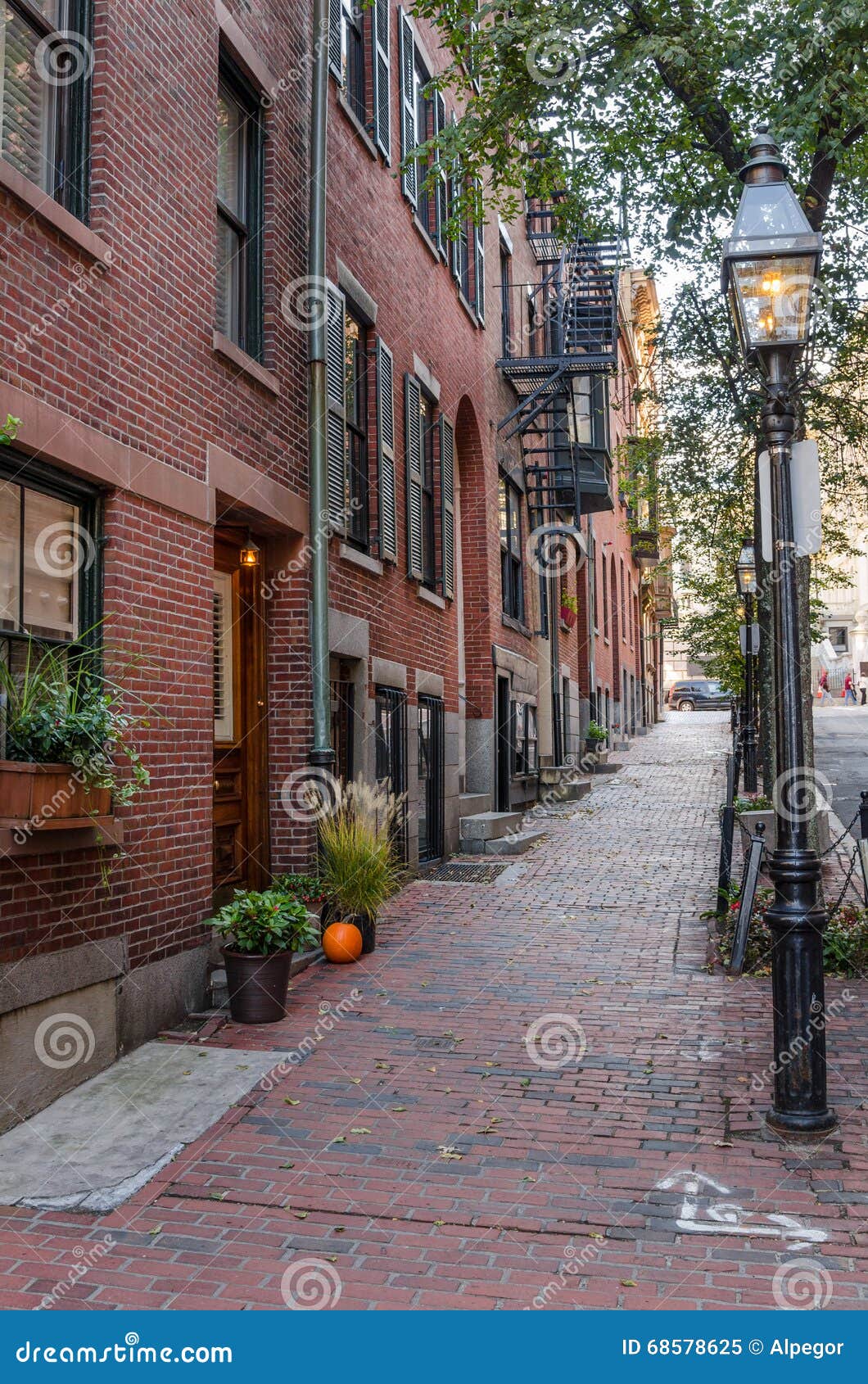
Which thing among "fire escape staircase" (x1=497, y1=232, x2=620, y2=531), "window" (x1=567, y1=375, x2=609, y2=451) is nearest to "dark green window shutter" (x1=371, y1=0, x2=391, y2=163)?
"fire escape staircase" (x1=497, y1=232, x2=620, y2=531)

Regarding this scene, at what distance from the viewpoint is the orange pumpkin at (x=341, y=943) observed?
877 cm

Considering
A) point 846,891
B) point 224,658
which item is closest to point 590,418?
point 846,891

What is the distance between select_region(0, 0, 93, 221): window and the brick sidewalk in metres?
4.83

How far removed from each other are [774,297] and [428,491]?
28.2ft

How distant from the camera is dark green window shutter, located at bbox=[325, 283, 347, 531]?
10.1 m

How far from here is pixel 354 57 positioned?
11875mm

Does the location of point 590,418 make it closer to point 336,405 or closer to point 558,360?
point 558,360

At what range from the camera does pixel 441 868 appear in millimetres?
13453

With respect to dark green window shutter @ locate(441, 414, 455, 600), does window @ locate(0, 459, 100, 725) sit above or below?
below

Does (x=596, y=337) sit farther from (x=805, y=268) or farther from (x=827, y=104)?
(x=805, y=268)

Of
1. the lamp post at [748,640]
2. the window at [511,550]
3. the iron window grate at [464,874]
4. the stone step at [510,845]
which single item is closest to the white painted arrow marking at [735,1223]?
the iron window grate at [464,874]

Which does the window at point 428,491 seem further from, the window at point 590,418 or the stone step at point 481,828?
the window at point 590,418

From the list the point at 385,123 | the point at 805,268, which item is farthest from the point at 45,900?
the point at 385,123

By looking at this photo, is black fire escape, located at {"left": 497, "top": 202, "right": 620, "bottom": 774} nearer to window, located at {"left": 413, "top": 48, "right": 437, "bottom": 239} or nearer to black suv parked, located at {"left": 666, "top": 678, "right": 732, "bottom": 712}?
window, located at {"left": 413, "top": 48, "right": 437, "bottom": 239}
